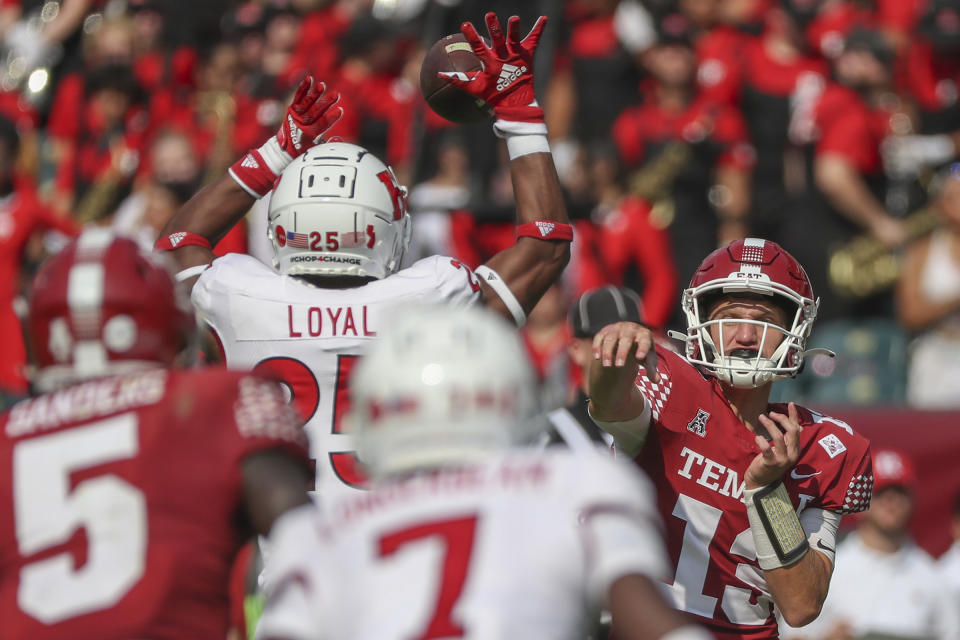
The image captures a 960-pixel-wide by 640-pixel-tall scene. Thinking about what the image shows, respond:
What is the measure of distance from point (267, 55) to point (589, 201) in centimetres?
346

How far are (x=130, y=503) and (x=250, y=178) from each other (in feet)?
6.93

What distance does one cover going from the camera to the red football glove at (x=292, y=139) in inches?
184

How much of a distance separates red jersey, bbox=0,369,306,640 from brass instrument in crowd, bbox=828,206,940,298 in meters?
6.84

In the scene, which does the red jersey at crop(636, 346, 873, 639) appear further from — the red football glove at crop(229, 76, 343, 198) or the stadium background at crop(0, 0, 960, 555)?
the stadium background at crop(0, 0, 960, 555)

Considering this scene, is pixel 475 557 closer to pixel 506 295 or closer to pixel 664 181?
pixel 506 295

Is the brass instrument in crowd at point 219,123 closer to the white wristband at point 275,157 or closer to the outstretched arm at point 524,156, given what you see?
the white wristband at point 275,157

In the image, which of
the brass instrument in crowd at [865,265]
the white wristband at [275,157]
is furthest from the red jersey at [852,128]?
the white wristband at [275,157]

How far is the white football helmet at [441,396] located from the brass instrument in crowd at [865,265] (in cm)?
688

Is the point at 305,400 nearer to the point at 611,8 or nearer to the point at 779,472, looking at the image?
the point at 779,472

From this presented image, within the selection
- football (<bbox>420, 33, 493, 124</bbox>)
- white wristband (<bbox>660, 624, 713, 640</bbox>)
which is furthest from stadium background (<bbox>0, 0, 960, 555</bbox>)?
white wristband (<bbox>660, 624, 713, 640</bbox>)

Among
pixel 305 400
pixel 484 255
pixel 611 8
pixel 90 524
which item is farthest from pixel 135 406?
pixel 611 8

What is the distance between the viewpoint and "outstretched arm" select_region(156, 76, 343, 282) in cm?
466

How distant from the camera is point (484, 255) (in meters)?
9.99

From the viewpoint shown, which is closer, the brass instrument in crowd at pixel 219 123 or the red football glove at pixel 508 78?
the red football glove at pixel 508 78
